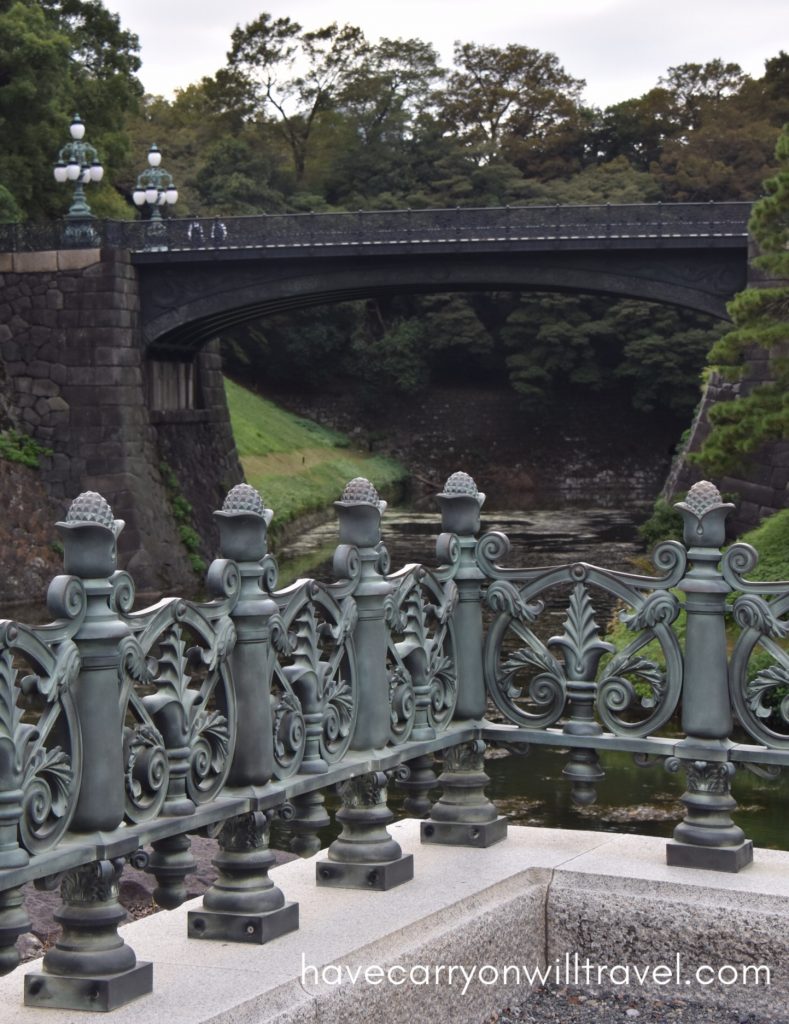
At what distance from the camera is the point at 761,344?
21.6 meters

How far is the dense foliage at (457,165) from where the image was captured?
57.4 m

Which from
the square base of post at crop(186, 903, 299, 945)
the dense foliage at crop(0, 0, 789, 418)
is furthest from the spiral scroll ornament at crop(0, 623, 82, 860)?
the dense foliage at crop(0, 0, 789, 418)

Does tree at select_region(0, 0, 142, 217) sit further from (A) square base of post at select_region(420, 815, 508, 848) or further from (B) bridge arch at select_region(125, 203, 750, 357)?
(A) square base of post at select_region(420, 815, 508, 848)

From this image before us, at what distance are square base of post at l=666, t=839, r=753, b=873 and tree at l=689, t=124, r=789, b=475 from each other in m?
15.8

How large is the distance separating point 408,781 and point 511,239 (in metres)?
26.2

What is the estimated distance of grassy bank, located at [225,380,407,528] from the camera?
143ft

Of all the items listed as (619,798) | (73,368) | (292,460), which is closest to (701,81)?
(292,460)

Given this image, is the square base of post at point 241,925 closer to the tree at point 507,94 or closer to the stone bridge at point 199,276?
the stone bridge at point 199,276

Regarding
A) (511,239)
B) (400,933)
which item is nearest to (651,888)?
(400,933)

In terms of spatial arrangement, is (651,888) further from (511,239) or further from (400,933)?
(511,239)

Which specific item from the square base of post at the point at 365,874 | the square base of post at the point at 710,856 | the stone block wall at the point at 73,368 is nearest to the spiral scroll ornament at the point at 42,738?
the square base of post at the point at 365,874

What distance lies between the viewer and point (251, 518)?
15.8 ft

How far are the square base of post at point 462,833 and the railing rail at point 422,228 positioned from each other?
996 inches

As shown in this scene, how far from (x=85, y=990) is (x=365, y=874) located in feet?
4.27
